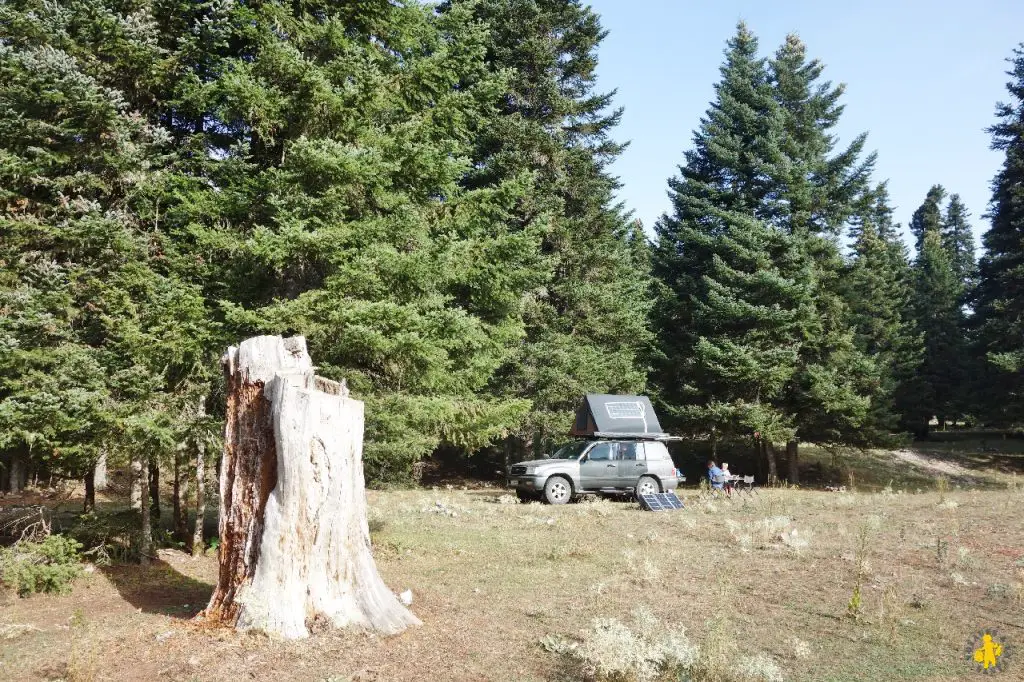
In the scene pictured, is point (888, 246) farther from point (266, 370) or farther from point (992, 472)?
point (266, 370)

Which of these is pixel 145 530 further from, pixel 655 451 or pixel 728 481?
pixel 728 481

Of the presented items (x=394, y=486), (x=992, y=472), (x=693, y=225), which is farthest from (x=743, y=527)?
(x=992, y=472)

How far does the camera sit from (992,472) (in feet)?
100

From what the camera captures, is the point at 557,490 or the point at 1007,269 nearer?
the point at 557,490

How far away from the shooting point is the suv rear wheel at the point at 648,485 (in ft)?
58.5

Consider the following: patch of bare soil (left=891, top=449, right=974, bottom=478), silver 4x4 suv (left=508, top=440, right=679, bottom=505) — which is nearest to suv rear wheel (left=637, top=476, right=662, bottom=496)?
silver 4x4 suv (left=508, top=440, right=679, bottom=505)

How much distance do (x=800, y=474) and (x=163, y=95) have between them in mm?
27594

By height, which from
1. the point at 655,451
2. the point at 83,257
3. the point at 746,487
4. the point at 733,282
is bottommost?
the point at 746,487

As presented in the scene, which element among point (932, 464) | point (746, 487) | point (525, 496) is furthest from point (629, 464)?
point (932, 464)

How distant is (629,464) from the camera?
1791 cm

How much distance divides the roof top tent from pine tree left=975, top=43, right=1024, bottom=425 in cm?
1770

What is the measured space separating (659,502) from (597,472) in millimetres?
2358

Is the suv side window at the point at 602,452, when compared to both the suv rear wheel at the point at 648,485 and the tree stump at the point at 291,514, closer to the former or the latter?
the suv rear wheel at the point at 648,485

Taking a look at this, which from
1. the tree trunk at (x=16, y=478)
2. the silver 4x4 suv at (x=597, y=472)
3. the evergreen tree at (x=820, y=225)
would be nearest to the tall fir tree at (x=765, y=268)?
the evergreen tree at (x=820, y=225)
